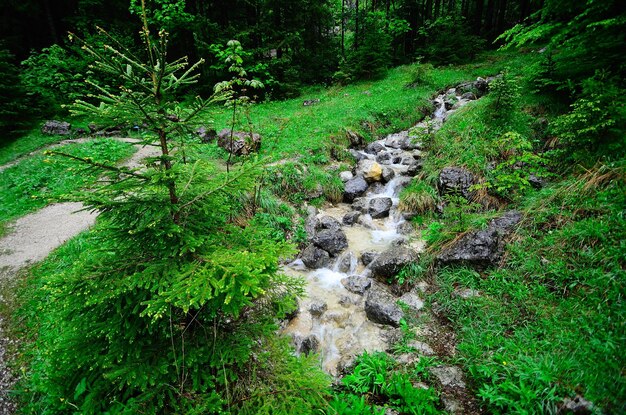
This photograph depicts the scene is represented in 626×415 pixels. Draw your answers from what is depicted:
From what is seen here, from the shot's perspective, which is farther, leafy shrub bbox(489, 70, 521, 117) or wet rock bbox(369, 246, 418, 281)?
leafy shrub bbox(489, 70, 521, 117)

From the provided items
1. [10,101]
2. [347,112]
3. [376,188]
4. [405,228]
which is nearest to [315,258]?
[405,228]

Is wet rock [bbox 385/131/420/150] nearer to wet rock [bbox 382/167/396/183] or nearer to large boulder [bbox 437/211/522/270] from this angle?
wet rock [bbox 382/167/396/183]

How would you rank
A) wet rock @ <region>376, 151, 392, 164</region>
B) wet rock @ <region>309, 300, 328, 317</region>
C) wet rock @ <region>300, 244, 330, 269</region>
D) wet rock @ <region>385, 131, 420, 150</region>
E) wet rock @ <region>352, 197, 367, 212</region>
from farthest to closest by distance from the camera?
wet rock @ <region>385, 131, 420, 150</region>, wet rock @ <region>376, 151, 392, 164</region>, wet rock @ <region>352, 197, 367, 212</region>, wet rock @ <region>300, 244, 330, 269</region>, wet rock @ <region>309, 300, 328, 317</region>

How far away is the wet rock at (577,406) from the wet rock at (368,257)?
→ 13.1ft

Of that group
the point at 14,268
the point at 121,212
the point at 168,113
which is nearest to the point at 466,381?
the point at 121,212

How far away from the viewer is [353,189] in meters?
9.42

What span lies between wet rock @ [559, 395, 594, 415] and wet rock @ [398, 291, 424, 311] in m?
2.30

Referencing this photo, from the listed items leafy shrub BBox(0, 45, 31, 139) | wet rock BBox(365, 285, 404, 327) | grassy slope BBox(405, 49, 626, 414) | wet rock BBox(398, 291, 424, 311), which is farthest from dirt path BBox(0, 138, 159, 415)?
leafy shrub BBox(0, 45, 31, 139)

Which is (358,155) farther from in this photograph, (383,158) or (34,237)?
(34,237)

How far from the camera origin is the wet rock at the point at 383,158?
1119cm

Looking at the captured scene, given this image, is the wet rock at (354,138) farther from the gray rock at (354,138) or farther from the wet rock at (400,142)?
the wet rock at (400,142)

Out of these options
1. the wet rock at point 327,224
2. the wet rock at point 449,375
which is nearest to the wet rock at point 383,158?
the wet rock at point 327,224

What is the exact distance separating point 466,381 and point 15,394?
6.14 metres

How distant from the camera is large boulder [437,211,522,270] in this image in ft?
17.6
